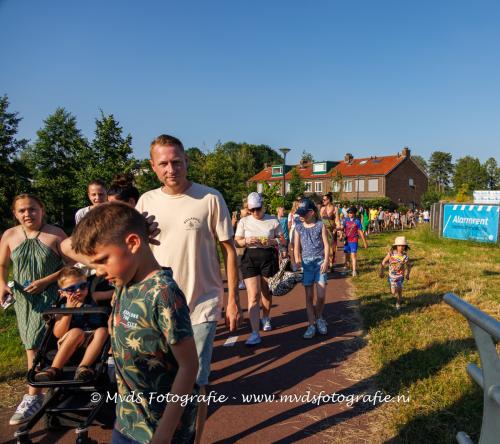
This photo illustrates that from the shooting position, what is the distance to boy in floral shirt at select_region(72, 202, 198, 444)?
5.77 ft

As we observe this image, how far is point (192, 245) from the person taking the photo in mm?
2869

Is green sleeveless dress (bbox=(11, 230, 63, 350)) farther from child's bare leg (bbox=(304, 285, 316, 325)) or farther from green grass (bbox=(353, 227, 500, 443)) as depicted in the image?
child's bare leg (bbox=(304, 285, 316, 325))

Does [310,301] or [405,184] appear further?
[405,184]

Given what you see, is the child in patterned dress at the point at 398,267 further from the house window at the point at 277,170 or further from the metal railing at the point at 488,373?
the house window at the point at 277,170

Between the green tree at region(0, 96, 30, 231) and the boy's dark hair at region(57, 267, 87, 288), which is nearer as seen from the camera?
the boy's dark hair at region(57, 267, 87, 288)

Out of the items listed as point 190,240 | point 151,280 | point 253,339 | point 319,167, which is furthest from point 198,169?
point 319,167

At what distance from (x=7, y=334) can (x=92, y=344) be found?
12.0 ft

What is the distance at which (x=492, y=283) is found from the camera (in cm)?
955

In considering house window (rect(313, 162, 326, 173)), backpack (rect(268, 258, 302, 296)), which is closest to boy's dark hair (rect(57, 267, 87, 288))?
backpack (rect(268, 258, 302, 296))

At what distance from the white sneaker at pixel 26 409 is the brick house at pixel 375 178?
51153 mm

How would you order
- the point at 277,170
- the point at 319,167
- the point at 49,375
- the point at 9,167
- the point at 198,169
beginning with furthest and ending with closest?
1. the point at 277,170
2. the point at 319,167
3. the point at 9,167
4. the point at 198,169
5. the point at 49,375

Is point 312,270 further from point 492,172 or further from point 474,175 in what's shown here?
point 492,172

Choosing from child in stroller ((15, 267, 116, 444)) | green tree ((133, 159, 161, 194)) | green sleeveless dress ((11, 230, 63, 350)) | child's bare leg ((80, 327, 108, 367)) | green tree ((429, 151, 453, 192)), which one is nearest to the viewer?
child in stroller ((15, 267, 116, 444))

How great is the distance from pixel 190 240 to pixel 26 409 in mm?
2269
